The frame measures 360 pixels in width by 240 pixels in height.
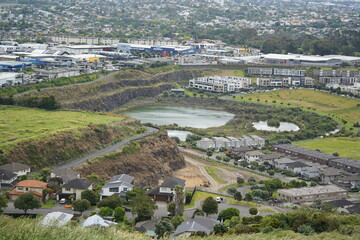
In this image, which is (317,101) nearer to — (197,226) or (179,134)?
(179,134)

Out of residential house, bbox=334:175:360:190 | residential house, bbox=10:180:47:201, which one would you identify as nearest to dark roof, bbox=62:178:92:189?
residential house, bbox=10:180:47:201

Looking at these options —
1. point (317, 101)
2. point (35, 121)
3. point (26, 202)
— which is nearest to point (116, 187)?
point (26, 202)

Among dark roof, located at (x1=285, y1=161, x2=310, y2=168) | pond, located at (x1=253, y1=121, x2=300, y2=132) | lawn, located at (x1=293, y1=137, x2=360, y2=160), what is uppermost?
dark roof, located at (x1=285, y1=161, x2=310, y2=168)

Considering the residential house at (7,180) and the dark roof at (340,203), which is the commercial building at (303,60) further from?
the residential house at (7,180)

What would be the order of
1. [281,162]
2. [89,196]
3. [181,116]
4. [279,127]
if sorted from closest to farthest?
[89,196] → [281,162] → [279,127] → [181,116]

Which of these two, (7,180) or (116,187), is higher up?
(7,180)

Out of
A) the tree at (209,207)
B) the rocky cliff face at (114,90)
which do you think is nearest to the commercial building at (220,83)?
the rocky cliff face at (114,90)

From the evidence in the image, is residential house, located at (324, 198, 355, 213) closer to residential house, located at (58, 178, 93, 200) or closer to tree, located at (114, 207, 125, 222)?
tree, located at (114, 207, 125, 222)
